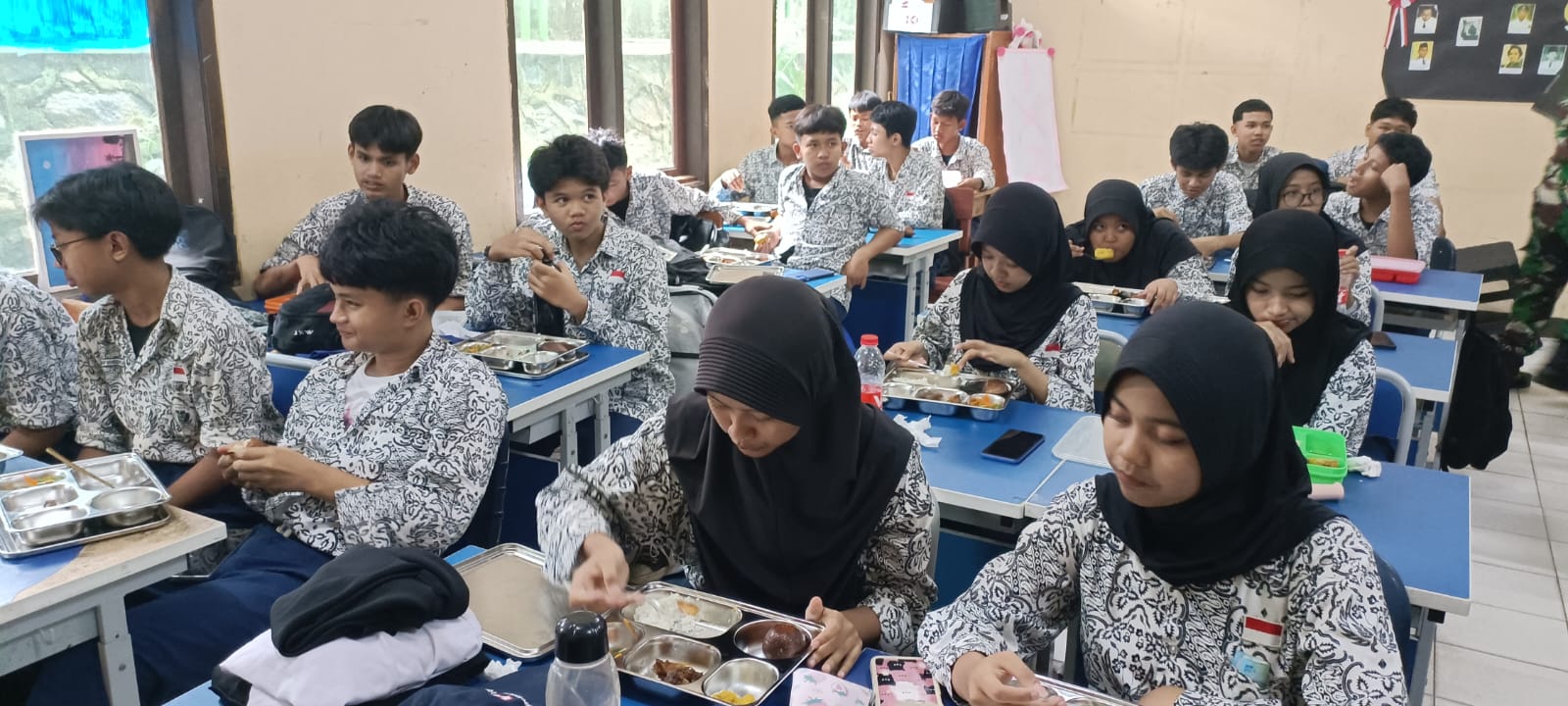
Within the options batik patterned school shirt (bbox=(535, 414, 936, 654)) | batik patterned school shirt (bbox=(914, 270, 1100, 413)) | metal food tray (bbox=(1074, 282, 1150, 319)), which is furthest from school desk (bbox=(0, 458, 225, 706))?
metal food tray (bbox=(1074, 282, 1150, 319))

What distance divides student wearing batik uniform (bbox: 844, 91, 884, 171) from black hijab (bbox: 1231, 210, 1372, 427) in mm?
3905

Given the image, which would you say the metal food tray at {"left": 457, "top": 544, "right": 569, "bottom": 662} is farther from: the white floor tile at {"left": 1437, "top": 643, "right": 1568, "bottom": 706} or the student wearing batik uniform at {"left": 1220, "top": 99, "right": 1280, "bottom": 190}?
the student wearing batik uniform at {"left": 1220, "top": 99, "right": 1280, "bottom": 190}

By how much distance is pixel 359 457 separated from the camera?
2.00 m

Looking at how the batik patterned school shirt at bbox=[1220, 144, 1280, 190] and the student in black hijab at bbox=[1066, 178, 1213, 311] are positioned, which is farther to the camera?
the batik patterned school shirt at bbox=[1220, 144, 1280, 190]

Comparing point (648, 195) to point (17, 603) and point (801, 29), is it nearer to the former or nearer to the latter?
point (801, 29)

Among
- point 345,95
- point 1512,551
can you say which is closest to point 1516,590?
point 1512,551

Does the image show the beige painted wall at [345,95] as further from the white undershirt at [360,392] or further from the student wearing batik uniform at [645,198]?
the white undershirt at [360,392]

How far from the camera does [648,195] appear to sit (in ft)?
16.8

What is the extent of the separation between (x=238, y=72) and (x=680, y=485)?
9.43ft

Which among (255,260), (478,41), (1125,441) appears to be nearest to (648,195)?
(478,41)

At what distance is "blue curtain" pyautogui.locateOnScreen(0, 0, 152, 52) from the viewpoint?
315 cm

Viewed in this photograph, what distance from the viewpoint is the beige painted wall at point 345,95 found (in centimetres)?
373

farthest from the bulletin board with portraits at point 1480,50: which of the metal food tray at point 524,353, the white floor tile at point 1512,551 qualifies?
the metal food tray at point 524,353

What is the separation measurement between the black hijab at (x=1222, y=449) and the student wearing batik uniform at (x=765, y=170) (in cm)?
493
